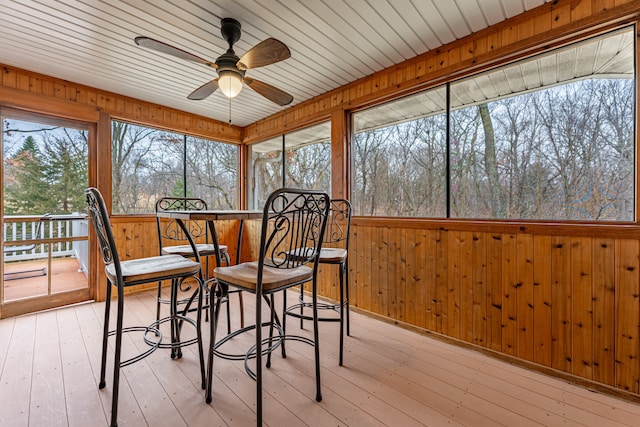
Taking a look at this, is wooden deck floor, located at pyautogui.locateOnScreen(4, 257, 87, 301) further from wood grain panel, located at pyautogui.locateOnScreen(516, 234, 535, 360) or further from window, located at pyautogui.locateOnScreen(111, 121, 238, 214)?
wood grain panel, located at pyautogui.locateOnScreen(516, 234, 535, 360)

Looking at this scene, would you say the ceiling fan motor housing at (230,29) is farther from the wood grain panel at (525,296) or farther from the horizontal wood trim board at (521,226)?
the wood grain panel at (525,296)

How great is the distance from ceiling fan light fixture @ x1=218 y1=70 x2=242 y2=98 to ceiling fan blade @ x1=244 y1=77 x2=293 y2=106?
0.10m

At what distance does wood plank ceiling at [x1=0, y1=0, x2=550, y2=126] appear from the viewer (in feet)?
6.32

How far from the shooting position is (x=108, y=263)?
5.26 ft

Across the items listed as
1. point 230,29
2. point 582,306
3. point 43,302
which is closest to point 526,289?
point 582,306

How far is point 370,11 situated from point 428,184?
4.71 feet

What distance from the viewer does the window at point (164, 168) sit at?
11.6 ft

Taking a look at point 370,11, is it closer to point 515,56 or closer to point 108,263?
point 515,56

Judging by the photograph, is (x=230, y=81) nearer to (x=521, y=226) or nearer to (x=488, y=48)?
(x=488, y=48)

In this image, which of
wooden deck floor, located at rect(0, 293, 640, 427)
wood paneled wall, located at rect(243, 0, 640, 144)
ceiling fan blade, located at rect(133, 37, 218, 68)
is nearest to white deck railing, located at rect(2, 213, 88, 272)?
wooden deck floor, located at rect(0, 293, 640, 427)

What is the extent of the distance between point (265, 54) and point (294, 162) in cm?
211

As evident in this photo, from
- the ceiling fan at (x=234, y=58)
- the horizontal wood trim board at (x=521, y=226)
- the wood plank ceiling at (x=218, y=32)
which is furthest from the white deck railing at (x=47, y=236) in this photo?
the horizontal wood trim board at (x=521, y=226)

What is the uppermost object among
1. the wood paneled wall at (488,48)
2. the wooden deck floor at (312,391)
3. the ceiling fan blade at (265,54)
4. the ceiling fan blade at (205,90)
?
the wood paneled wall at (488,48)

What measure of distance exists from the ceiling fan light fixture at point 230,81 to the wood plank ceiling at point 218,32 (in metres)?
0.39
